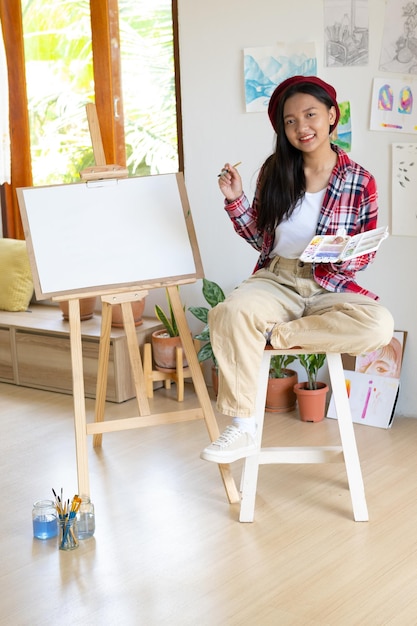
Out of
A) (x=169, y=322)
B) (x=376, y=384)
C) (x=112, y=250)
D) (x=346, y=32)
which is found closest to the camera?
(x=112, y=250)

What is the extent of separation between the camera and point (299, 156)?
291 cm

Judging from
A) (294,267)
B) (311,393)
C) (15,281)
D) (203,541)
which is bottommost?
(203,541)

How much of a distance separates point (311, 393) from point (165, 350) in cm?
71

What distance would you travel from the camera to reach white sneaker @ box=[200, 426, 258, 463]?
2584 mm

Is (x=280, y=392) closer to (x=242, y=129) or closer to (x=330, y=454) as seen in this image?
(x=330, y=454)

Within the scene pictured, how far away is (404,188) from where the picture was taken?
3457 mm

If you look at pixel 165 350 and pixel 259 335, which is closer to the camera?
pixel 259 335

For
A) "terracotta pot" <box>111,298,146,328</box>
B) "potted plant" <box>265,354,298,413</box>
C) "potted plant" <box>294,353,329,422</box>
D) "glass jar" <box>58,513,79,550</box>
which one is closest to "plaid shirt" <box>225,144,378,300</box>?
"potted plant" <box>294,353,329,422</box>

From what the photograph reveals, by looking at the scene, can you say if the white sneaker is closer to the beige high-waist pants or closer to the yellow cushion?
the beige high-waist pants

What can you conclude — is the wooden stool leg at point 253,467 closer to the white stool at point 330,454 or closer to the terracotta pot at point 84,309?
the white stool at point 330,454

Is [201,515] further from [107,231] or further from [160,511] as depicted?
[107,231]

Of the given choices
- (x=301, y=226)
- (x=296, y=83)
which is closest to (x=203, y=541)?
(x=301, y=226)

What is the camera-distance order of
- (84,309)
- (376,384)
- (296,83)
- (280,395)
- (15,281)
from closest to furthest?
(296,83), (376,384), (280,395), (84,309), (15,281)

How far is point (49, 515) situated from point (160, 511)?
14.1 inches
